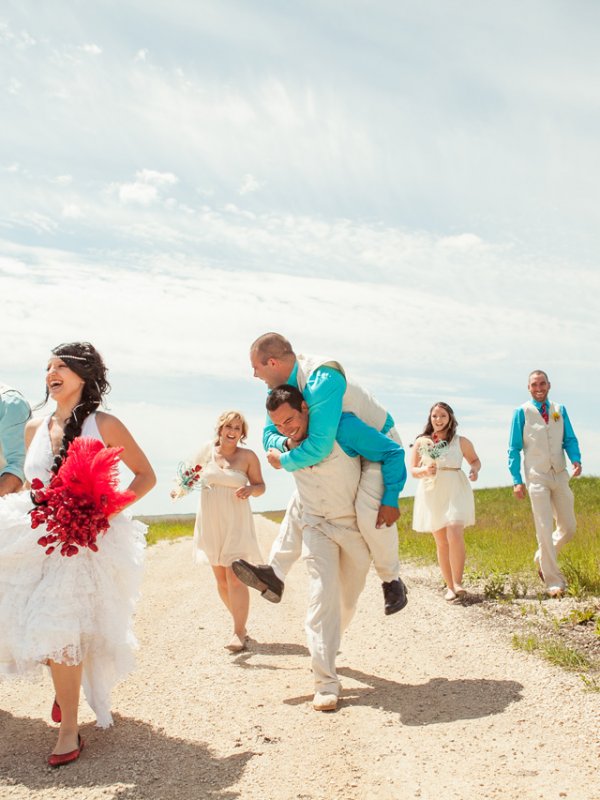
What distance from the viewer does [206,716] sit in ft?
21.5

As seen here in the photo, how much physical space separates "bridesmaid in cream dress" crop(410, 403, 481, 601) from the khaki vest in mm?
4554

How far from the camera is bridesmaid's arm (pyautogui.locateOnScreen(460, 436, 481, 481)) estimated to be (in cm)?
1181

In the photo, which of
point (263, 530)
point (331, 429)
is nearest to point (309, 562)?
point (331, 429)

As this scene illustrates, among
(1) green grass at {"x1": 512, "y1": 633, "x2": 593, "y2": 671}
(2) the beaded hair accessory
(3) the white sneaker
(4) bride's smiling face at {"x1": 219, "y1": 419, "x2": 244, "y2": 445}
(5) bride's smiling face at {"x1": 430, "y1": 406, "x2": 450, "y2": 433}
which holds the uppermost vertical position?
(2) the beaded hair accessory

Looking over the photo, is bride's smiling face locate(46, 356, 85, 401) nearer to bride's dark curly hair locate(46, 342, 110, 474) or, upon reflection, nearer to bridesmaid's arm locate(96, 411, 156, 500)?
bride's dark curly hair locate(46, 342, 110, 474)

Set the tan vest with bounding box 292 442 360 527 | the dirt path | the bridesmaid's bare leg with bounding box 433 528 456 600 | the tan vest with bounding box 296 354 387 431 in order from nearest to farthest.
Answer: the dirt path < the tan vest with bounding box 296 354 387 431 < the tan vest with bounding box 292 442 360 527 < the bridesmaid's bare leg with bounding box 433 528 456 600

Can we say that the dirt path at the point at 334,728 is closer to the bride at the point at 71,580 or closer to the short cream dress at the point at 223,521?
the bride at the point at 71,580

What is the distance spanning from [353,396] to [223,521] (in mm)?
3013

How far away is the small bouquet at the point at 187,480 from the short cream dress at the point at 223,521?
7 cm

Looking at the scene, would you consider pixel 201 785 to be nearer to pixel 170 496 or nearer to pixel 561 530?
pixel 170 496

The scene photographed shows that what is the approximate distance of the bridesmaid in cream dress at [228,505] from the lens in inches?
360

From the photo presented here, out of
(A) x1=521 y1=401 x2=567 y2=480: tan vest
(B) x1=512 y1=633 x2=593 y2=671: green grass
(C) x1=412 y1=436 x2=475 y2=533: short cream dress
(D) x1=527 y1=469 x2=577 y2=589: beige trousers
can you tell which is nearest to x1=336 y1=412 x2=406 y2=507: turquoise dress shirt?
(B) x1=512 y1=633 x2=593 y2=671: green grass

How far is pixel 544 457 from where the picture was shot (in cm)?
1191

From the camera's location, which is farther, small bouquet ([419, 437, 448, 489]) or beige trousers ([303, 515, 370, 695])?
small bouquet ([419, 437, 448, 489])
